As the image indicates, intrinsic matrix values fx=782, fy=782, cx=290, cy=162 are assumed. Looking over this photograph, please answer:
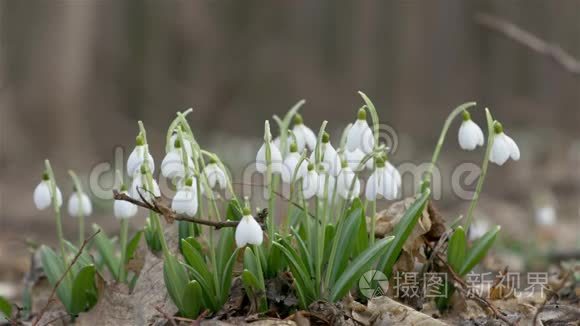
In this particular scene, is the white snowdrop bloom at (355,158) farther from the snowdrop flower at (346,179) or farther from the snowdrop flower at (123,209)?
the snowdrop flower at (123,209)

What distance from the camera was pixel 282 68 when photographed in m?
15.1

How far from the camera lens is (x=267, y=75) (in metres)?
14.9

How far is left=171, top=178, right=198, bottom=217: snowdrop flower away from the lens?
2.14m

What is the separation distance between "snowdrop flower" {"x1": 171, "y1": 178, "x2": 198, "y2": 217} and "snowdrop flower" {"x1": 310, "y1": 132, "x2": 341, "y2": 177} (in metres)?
0.39

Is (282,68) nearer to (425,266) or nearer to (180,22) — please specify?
(180,22)

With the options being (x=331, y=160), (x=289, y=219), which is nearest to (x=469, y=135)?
(x=331, y=160)

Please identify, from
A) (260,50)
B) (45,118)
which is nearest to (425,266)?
(45,118)

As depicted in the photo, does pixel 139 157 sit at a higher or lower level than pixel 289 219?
higher

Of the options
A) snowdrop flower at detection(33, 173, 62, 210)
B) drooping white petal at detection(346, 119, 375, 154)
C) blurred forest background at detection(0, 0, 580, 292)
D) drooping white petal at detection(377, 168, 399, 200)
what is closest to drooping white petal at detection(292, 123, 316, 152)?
drooping white petal at detection(346, 119, 375, 154)

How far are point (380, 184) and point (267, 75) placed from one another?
12.8 metres

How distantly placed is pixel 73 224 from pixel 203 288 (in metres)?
5.61

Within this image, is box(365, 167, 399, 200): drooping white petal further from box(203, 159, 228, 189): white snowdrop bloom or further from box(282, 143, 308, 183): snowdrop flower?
box(203, 159, 228, 189): white snowdrop bloom

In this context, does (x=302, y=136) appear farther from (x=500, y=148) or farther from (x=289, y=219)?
(x=500, y=148)

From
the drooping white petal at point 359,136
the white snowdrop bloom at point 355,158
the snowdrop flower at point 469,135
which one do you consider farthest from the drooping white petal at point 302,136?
the snowdrop flower at point 469,135
